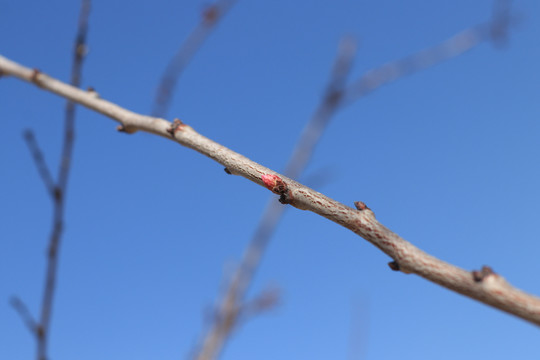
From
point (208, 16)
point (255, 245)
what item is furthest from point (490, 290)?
point (208, 16)

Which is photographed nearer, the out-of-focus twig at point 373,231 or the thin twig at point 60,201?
the out-of-focus twig at point 373,231

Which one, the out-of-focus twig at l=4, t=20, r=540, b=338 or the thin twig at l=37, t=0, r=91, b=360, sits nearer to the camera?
the out-of-focus twig at l=4, t=20, r=540, b=338

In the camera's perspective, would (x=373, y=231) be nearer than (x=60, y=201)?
Yes

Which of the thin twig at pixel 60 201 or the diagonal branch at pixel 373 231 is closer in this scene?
the diagonal branch at pixel 373 231

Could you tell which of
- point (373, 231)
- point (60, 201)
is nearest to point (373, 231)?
point (373, 231)

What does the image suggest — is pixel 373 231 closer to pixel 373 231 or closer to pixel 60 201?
pixel 373 231

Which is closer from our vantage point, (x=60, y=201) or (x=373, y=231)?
(x=373, y=231)

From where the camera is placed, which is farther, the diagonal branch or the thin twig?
the thin twig

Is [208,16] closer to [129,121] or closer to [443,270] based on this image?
[129,121]
